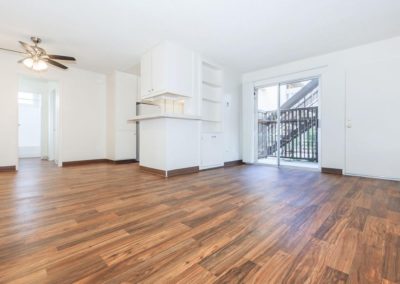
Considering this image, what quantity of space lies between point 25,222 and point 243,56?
418 cm

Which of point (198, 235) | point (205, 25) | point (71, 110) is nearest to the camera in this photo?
point (198, 235)

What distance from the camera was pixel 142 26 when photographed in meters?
2.90

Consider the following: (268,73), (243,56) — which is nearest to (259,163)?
(268,73)

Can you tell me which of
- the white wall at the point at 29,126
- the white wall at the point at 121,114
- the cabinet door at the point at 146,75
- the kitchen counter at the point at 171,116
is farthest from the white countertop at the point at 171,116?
the white wall at the point at 29,126

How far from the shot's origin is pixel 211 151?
4102 mm

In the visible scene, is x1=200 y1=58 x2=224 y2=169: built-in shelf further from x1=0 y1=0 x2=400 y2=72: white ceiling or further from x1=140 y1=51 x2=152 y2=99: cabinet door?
x1=140 y1=51 x2=152 y2=99: cabinet door

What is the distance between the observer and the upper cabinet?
10.9 feet

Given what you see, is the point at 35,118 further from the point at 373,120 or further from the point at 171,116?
the point at 373,120

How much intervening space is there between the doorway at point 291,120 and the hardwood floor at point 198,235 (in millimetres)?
2637

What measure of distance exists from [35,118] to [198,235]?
7481 mm

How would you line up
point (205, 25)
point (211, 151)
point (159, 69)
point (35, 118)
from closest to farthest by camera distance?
point (205, 25)
point (159, 69)
point (211, 151)
point (35, 118)

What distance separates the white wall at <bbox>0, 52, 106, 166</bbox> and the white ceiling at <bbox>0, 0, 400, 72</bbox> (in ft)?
2.33

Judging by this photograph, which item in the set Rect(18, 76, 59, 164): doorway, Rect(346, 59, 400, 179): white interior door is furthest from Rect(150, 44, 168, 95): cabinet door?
Rect(18, 76, 59, 164): doorway

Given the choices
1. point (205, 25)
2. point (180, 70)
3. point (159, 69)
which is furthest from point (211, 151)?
point (205, 25)
